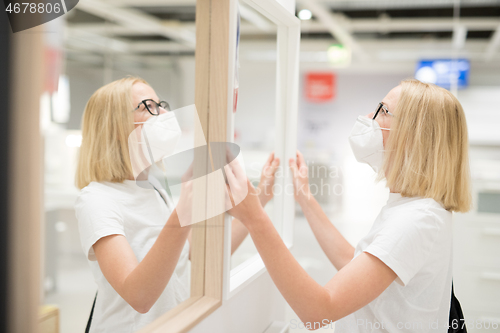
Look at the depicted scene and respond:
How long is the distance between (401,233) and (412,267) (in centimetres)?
9

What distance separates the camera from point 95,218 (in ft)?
2.46

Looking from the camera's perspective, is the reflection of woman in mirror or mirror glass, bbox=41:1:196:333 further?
the reflection of woman in mirror

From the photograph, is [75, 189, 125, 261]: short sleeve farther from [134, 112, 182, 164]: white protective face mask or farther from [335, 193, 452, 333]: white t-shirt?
[335, 193, 452, 333]: white t-shirt

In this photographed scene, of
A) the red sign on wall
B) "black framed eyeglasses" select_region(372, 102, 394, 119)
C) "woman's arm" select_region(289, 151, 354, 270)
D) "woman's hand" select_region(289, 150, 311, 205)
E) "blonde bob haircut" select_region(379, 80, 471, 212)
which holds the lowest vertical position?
"woman's arm" select_region(289, 151, 354, 270)

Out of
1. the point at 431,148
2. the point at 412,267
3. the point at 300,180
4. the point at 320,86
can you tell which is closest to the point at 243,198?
the point at 412,267

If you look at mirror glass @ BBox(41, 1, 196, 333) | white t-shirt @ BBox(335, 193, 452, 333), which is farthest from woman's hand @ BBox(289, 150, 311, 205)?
mirror glass @ BBox(41, 1, 196, 333)

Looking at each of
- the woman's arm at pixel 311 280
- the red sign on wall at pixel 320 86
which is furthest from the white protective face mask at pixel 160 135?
the red sign on wall at pixel 320 86

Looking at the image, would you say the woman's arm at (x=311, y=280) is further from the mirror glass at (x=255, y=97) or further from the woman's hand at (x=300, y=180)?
the woman's hand at (x=300, y=180)

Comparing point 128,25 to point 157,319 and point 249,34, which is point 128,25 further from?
point 249,34

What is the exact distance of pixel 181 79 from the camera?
3.28 ft

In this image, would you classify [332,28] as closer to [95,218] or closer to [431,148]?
[431,148]

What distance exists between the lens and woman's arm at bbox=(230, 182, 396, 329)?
95 cm

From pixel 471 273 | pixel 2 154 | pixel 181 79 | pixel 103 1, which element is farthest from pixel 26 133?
pixel 471 273

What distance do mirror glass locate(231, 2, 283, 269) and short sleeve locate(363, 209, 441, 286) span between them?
50 centimetres
